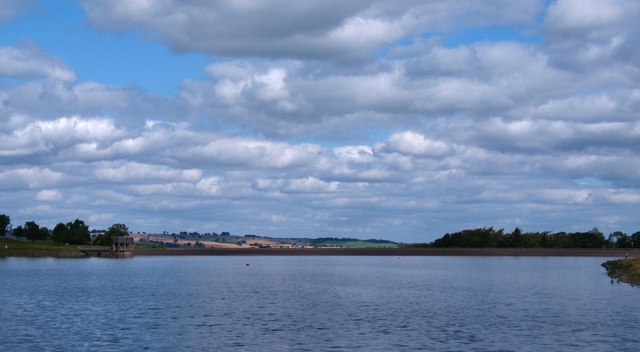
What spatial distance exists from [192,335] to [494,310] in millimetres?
38417

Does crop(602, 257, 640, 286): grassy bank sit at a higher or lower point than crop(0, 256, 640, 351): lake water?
higher

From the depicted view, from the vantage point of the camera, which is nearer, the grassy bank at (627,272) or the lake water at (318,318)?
the lake water at (318,318)

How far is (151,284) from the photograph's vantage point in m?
136

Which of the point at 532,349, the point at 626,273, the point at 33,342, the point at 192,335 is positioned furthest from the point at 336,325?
the point at 626,273

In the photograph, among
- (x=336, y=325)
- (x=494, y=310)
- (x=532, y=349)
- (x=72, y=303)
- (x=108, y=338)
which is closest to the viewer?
(x=532, y=349)

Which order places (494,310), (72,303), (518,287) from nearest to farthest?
(494,310) → (72,303) → (518,287)

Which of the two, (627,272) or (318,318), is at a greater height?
(627,272)

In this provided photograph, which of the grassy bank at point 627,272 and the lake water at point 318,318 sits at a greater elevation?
the grassy bank at point 627,272

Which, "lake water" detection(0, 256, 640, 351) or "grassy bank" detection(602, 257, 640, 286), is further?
"grassy bank" detection(602, 257, 640, 286)

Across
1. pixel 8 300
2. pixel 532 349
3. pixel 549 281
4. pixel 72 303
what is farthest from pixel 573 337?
pixel 549 281

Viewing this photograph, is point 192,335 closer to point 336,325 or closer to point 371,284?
point 336,325

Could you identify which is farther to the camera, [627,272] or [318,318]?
[627,272]

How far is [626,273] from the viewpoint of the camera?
15200cm

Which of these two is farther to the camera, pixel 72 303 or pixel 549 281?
pixel 549 281
